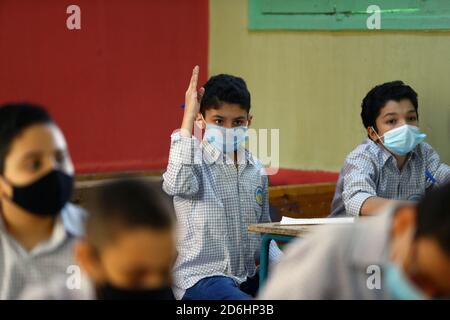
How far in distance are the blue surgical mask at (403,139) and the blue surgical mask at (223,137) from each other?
0.79 metres

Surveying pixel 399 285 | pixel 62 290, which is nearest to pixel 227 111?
pixel 62 290

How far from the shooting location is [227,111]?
4754 mm

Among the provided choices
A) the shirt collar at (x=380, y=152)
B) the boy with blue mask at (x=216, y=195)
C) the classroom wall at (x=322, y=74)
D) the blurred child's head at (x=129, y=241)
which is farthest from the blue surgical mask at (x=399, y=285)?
the classroom wall at (x=322, y=74)

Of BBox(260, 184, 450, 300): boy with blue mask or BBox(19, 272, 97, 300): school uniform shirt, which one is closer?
BBox(260, 184, 450, 300): boy with blue mask

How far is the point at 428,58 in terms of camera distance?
545 centimetres

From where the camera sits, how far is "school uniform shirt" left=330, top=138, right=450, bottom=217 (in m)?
4.85

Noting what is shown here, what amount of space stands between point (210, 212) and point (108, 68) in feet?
7.08

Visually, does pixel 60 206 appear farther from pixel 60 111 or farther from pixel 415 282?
pixel 60 111

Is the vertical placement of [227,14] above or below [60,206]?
above

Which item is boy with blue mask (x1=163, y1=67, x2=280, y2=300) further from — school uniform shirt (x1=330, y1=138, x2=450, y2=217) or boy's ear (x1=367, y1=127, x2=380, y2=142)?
boy's ear (x1=367, y1=127, x2=380, y2=142)

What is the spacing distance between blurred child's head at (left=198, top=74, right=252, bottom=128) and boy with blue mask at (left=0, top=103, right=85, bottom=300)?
2409mm

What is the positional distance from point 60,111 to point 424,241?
4742 millimetres

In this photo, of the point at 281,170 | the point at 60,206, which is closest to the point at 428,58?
the point at 281,170

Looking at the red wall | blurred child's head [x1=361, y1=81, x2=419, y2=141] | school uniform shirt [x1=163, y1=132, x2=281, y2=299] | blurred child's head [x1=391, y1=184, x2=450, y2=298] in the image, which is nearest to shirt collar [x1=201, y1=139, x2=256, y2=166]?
school uniform shirt [x1=163, y1=132, x2=281, y2=299]
